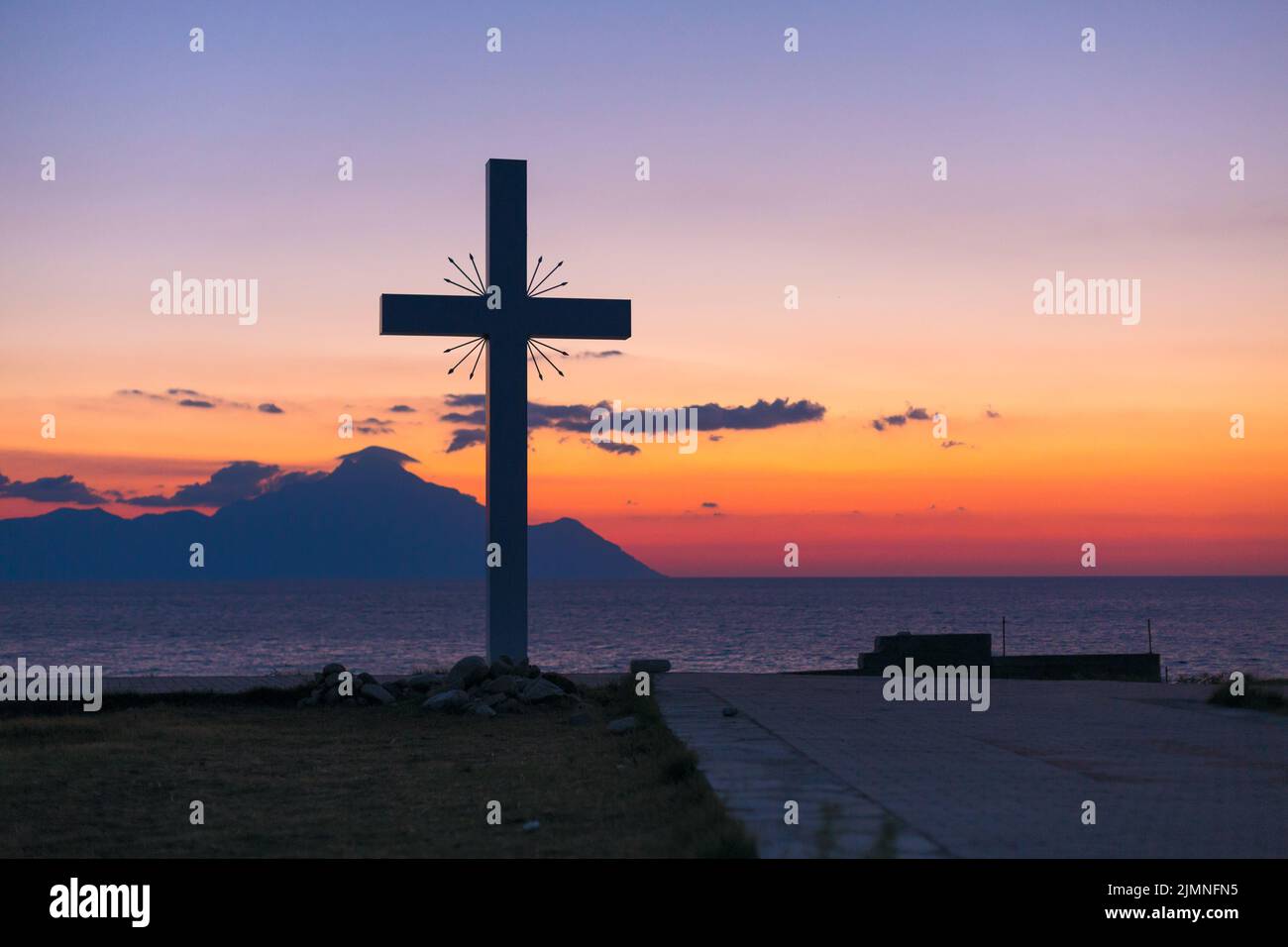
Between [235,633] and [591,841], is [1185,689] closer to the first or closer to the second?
[591,841]

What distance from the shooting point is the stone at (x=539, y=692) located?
1494 cm

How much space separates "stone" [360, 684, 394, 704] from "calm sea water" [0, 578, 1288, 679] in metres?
17.2

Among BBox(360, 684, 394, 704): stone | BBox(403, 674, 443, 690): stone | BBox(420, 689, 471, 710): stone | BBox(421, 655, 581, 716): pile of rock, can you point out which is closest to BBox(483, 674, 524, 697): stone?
BBox(421, 655, 581, 716): pile of rock

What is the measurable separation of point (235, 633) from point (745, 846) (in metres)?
68.9

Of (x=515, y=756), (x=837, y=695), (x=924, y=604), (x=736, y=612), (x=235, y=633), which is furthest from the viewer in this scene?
(x=924, y=604)

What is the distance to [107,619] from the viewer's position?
88125 mm

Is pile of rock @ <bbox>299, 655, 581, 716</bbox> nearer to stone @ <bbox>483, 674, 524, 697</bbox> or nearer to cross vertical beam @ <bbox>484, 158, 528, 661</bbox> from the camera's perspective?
stone @ <bbox>483, 674, 524, 697</bbox>

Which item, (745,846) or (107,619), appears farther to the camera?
(107,619)

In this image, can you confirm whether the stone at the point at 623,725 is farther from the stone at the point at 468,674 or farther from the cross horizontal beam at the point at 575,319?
the cross horizontal beam at the point at 575,319

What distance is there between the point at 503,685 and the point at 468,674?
0.77m

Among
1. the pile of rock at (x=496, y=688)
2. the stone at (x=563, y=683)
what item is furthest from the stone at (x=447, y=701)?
the stone at (x=563, y=683)

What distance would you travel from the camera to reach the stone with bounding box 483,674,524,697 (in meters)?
15.1

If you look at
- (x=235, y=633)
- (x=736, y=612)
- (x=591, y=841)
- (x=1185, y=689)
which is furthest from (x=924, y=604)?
(x=591, y=841)
